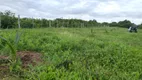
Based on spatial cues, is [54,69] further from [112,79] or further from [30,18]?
[30,18]

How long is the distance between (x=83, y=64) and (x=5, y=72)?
1.62 m

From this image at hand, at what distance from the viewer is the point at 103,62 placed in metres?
4.95

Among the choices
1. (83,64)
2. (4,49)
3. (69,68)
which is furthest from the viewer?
(4,49)

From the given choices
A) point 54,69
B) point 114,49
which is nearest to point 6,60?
point 54,69

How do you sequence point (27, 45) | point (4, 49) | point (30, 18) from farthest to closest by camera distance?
1. point (30, 18)
2. point (27, 45)
3. point (4, 49)

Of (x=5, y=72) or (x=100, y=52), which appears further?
(x=100, y=52)

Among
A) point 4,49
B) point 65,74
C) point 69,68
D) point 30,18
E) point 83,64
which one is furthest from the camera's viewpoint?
point 30,18

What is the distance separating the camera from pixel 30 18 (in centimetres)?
2123

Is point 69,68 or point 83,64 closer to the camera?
point 69,68

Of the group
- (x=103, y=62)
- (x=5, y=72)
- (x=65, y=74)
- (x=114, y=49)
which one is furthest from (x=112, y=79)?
(x=114, y=49)

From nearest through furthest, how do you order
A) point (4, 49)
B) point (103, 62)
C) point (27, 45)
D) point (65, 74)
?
point (65, 74), point (103, 62), point (4, 49), point (27, 45)

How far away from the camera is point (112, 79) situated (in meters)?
3.67

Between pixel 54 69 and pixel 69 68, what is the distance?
0.37 meters

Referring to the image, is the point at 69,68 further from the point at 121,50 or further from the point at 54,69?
the point at 121,50
